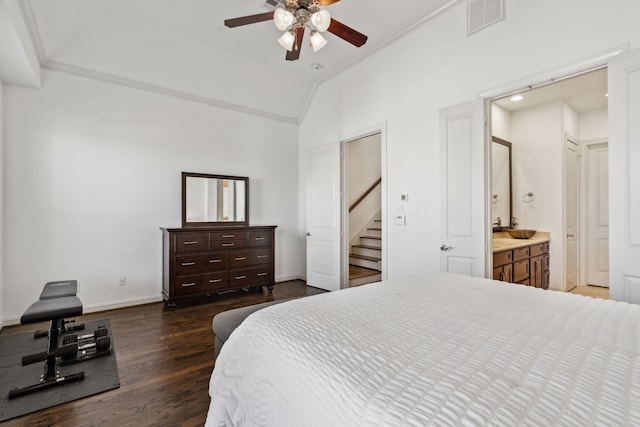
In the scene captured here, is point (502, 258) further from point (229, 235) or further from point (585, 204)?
point (229, 235)

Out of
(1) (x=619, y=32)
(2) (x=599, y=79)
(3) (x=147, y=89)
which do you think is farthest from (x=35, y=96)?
(2) (x=599, y=79)

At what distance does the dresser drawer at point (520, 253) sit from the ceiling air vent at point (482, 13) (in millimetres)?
2365

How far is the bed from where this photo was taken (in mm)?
703

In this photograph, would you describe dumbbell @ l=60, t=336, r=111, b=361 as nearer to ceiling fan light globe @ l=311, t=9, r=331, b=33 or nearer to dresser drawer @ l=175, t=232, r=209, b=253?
dresser drawer @ l=175, t=232, r=209, b=253

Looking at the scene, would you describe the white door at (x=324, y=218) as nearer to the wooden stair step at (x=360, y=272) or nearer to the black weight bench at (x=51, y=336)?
the wooden stair step at (x=360, y=272)

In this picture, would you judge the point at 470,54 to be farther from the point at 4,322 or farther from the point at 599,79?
the point at 4,322

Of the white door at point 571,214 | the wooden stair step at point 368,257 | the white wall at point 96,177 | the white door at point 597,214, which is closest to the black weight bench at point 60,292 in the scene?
the white wall at point 96,177

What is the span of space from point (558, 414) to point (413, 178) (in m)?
2.94

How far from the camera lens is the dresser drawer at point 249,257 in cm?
422

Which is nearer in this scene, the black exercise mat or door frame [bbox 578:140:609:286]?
the black exercise mat

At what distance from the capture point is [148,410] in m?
1.82

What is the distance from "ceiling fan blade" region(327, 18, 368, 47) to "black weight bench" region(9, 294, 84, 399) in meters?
2.95

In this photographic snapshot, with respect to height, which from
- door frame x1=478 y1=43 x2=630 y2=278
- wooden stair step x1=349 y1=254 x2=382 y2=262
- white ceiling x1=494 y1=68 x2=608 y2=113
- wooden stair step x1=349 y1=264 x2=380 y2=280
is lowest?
wooden stair step x1=349 y1=264 x2=380 y2=280

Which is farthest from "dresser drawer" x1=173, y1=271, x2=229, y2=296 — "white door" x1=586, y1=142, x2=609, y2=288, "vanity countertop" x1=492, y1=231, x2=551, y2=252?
"white door" x1=586, y1=142, x2=609, y2=288
